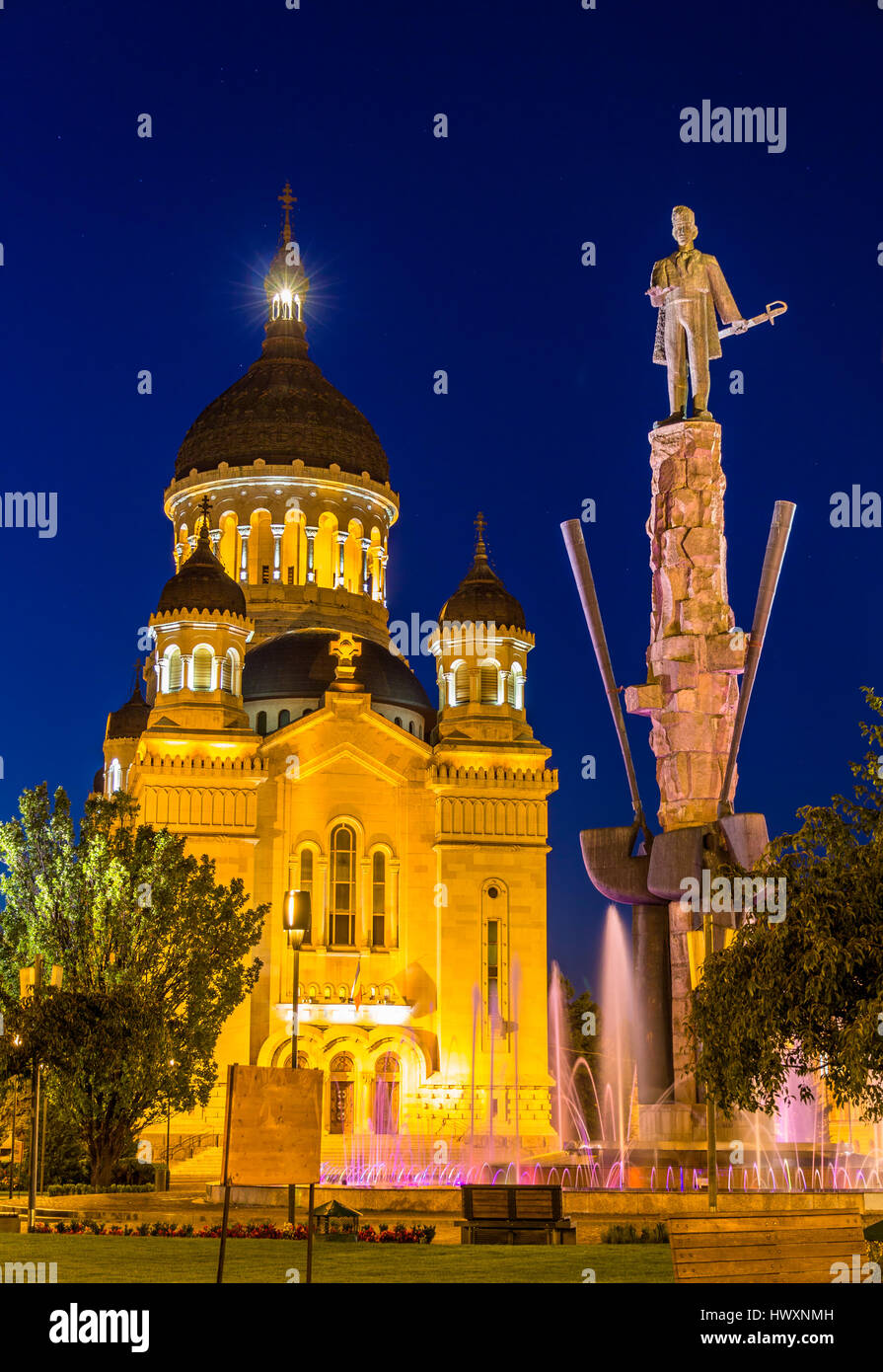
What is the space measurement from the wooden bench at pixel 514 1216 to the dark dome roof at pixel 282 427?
4709cm

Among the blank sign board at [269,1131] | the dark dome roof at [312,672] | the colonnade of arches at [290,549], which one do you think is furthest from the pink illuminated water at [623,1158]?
the colonnade of arches at [290,549]

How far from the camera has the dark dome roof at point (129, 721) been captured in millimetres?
69375

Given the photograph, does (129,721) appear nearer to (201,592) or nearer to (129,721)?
(129,721)

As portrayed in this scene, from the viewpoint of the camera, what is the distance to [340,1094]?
49.2 meters

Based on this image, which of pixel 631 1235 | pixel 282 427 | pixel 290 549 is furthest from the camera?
pixel 282 427

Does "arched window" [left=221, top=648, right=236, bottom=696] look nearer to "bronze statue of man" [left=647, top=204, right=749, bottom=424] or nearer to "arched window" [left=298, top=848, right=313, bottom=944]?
"arched window" [left=298, top=848, right=313, bottom=944]

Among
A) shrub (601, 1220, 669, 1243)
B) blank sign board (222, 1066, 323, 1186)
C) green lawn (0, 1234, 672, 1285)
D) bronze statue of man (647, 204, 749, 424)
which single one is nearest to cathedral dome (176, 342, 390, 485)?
bronze statue of man (647, 204, 749, 424)

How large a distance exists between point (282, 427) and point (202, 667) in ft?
50.2

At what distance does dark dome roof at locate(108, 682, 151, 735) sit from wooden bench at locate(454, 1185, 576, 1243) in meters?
50.9

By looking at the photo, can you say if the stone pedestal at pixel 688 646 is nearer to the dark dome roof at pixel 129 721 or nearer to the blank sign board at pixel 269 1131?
the blank sign board at pixel 269 1131

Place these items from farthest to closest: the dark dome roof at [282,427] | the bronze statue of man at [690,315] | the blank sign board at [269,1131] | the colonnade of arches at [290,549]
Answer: the dark dome roof at [282,427] < the colonnade of arches at [290,549] < the bronze statue of man at [690,315] < the blank sign board at [269,1131]

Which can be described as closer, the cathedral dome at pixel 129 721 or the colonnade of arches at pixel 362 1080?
the colonnade of arches at pixel 362 1080

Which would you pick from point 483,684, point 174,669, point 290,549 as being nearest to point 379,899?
point 483,684
